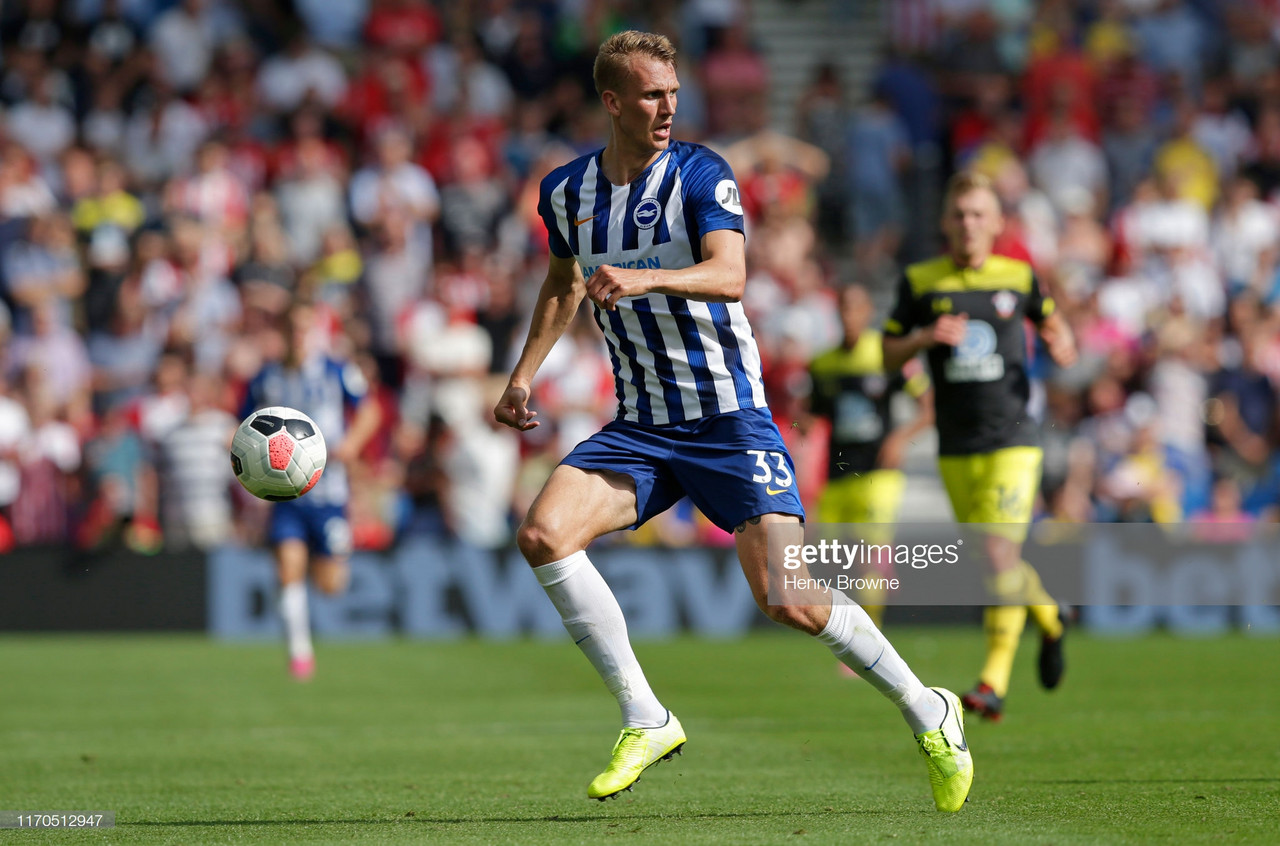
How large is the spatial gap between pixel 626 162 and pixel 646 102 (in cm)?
27

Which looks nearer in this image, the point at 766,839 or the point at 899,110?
the point at 766,839

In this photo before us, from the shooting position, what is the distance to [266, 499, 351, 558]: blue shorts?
38.3ft

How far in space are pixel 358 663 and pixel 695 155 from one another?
792cm

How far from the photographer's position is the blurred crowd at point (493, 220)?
51.9 feet

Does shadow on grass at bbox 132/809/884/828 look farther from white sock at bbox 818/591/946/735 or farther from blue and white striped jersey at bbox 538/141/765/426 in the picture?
blue and white striped jersey at bbox 538/141/765/426

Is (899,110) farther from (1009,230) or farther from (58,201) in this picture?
(58,201)

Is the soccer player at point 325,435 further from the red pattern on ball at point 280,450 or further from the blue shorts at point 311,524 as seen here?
the red pattern on ball at point 280,450

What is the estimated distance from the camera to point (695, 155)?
605cm

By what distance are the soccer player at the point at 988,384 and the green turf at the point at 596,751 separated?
0.73 metres

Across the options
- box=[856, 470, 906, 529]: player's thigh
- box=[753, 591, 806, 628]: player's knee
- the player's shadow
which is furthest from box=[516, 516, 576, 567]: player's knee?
box=[856, 470, 906, 529]: player's thigh

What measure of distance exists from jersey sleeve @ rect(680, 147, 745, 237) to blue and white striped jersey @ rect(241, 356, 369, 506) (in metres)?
6.19

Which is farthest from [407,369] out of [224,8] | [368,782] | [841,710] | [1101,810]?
[1101,810]

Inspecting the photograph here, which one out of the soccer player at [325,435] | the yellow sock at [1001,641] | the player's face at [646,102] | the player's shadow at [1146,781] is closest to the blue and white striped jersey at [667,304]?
the player's face at [646,102]

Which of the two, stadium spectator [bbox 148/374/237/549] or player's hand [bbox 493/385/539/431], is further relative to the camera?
stadium spectator [bbox 148/374/237/549]
